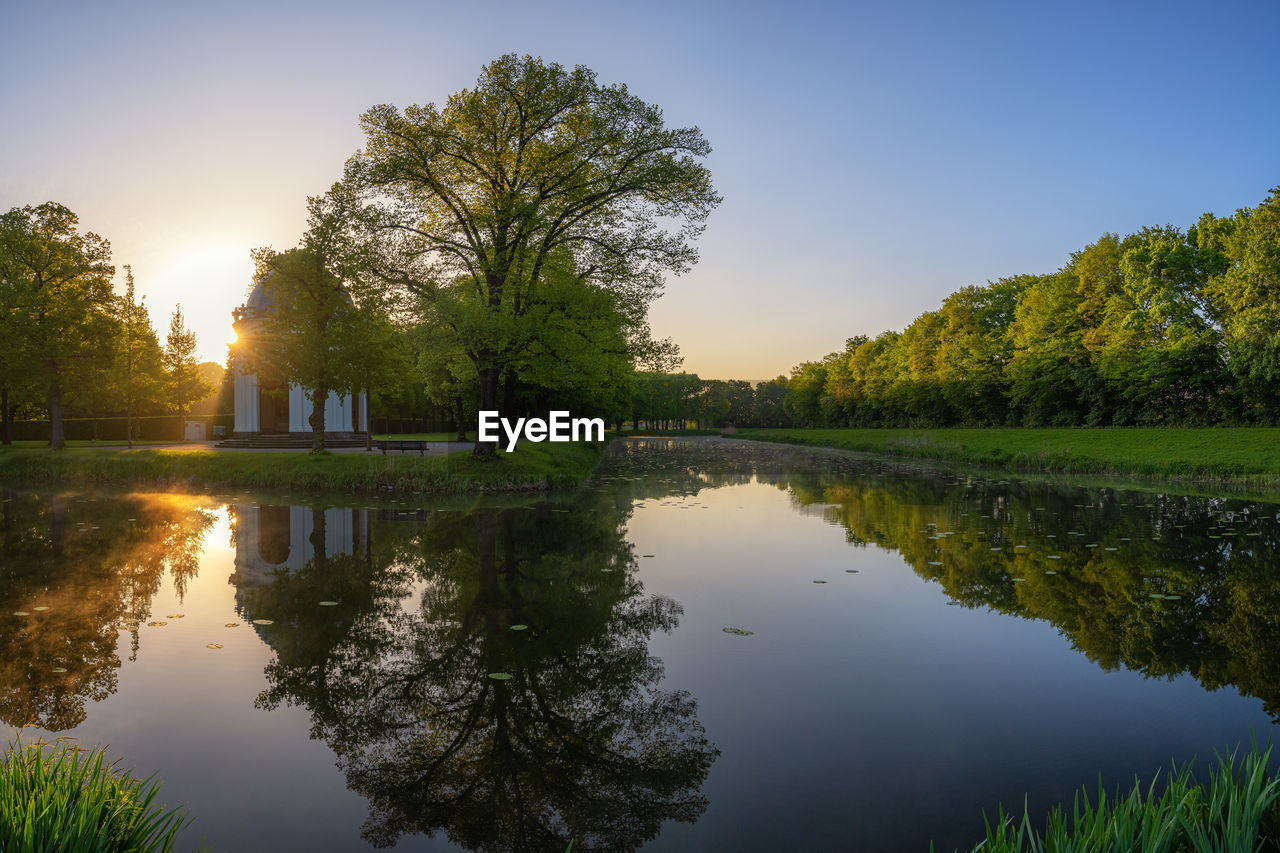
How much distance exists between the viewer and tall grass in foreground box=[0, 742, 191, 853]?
7.86ft

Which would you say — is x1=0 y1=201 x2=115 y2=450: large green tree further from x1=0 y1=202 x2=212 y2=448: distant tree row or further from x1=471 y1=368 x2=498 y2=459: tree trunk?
x1=471 y1=368 x2=498 y2=459: tree trunk

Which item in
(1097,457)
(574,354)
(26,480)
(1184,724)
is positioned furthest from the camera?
(1097,457)

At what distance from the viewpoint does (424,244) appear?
68.3 feet

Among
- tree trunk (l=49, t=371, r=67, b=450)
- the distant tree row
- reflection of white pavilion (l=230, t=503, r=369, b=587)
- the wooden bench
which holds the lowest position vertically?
reflection of white pavilion (l=230, t=503, r=369, b=587)

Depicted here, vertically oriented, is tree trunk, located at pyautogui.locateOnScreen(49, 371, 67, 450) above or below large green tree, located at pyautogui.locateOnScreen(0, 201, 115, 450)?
below

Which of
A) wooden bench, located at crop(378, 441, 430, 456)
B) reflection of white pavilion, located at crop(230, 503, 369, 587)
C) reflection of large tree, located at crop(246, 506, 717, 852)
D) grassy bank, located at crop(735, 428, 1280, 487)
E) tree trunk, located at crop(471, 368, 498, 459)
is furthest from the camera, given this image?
wooden bench, located at crop(378, 441, 430, 456)

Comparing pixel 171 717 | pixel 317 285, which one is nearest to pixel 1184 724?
pixel 171 717

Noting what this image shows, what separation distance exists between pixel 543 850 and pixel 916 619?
5054 mm

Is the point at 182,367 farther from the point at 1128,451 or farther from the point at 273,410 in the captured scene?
the point at 1128,451

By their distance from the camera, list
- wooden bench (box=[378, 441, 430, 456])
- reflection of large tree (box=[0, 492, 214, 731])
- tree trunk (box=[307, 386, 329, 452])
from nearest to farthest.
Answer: reflection of large tree (box=[0, 492, 214, 731]) < tree trunk (box=[307, 386, 329, 452]) < wooden bench (box=[378, 441, 430, 456])

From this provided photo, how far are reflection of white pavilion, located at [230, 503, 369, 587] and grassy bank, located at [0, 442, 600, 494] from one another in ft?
11.4

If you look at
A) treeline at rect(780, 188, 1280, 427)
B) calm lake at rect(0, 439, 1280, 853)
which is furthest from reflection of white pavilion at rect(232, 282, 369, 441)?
treeline at rect(780, 188, 1280, 427)

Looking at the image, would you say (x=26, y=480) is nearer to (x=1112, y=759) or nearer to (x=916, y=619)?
(x=916, y=619)

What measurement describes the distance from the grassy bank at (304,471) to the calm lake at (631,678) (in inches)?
303
